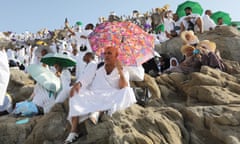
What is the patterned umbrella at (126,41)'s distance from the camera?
6059mm

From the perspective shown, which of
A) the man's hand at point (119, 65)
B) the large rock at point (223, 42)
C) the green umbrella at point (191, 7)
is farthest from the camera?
the green umbrella at point (191, 7)

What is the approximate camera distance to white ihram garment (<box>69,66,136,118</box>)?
5.13 metres

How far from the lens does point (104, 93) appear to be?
17.7 ft

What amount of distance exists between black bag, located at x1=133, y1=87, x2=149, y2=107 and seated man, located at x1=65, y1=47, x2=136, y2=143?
0.79 m

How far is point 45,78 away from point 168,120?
10.1 ft

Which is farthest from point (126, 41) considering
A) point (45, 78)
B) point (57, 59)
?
point (45, 78)

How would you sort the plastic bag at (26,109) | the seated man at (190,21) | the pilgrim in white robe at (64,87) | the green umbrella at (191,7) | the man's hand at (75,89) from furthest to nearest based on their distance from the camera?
the green umbrella at (191,7), the seated man at (190,21), the plastic bag at (26,109), the pilgrim in white robe at (64,87), the man's hand at (75,89)

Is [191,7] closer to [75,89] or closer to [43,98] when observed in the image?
[43,98]

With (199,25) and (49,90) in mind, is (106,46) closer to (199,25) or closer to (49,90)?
(49,90)

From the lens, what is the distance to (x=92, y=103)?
522 cm

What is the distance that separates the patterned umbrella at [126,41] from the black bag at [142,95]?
0.66 m

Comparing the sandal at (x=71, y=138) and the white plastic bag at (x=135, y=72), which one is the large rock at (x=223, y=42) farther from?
the sandal at (x=71, y=138)

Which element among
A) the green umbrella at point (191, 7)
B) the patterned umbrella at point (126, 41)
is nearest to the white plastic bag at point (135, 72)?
the patterned umbrella at point (126, 41)

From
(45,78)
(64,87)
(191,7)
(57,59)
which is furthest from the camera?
(191,7)
